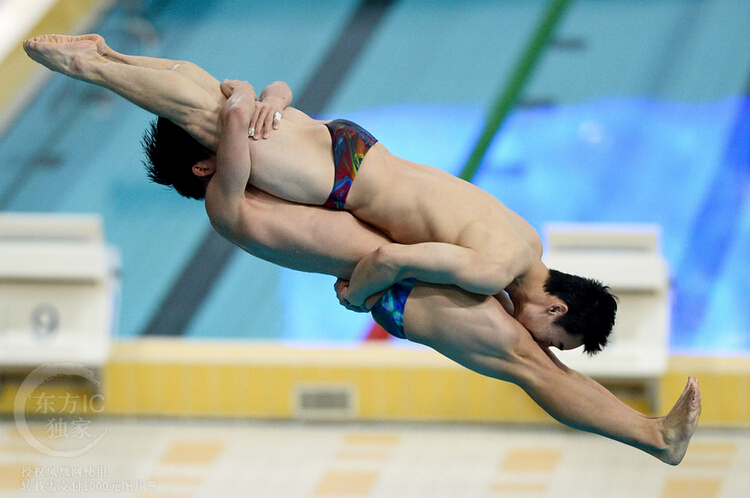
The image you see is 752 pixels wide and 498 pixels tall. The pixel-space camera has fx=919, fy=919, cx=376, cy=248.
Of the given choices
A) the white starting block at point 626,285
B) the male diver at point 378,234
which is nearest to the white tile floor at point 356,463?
the white starting block at point 626,285

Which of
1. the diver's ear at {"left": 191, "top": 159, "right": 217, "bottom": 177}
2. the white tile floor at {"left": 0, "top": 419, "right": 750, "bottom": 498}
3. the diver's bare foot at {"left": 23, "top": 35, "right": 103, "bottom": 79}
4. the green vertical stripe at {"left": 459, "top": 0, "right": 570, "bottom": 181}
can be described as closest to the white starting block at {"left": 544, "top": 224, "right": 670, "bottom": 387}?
the white tile floor at {"left": 0, "top": 419, "right": 750, "bottom": 498}

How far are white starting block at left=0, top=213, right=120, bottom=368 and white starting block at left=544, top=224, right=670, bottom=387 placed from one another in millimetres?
2766

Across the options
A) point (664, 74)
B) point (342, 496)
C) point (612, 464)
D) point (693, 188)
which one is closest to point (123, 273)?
point (342, 496)

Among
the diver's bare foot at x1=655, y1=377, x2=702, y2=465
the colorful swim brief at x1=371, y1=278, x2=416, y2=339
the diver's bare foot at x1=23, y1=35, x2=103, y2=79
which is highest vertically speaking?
the diver's bare foot at x1=23, y1=35, x2=103, y2=79

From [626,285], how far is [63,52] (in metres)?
3.87

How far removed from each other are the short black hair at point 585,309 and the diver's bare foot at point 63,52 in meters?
1.46

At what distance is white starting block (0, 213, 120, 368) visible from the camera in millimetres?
5582

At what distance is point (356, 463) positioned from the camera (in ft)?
A: 17.2

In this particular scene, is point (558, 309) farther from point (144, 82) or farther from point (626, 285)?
point (626, 285)

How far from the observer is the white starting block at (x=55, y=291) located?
558 cm

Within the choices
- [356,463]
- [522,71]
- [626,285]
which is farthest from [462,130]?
[356,463]

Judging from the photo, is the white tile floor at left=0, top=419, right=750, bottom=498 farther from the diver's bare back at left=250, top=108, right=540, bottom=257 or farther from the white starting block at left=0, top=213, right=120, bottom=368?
the diver's bare back at left=250, top=108, right=540, bottom=257

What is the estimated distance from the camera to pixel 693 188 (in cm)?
789

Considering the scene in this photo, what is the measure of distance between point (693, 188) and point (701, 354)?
2641mm
